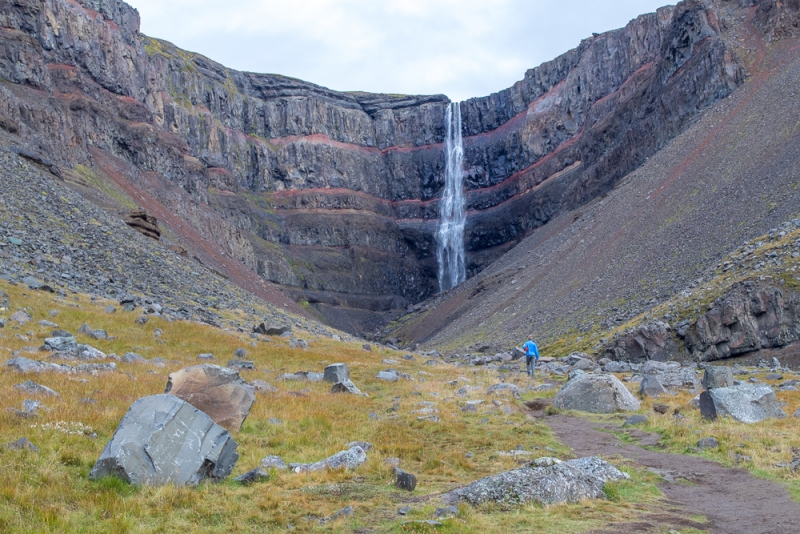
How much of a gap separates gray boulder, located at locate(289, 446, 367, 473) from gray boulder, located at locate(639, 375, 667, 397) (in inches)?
480

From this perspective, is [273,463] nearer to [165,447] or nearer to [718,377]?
[165,447]

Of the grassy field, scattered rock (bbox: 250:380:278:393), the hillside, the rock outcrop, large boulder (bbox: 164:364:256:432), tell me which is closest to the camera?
the grassy field

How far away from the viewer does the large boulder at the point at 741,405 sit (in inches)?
570

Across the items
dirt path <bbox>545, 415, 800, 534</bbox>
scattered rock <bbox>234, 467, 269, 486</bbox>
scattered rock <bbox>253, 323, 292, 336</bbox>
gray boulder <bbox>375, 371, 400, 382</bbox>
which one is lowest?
dirt path <bbox>545, 415, 800, 534</bbox>

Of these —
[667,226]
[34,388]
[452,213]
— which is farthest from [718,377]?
[452,213]

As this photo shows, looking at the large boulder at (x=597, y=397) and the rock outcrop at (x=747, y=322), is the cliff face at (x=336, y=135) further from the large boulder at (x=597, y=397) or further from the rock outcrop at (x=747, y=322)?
Result: the large boulder at (x=597, y=397)

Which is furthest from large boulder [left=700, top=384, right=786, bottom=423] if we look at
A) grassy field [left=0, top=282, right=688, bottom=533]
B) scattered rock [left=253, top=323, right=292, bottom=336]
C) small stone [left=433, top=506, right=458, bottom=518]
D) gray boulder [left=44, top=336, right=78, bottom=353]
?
scattered rock [left=253, top=323, right=292, bottom=336]

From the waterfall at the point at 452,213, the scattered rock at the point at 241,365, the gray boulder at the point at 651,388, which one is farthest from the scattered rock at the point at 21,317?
the waterfall at the point at 452,213

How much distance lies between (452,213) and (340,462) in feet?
350

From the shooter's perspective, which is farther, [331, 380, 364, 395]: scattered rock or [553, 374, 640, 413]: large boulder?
[331, 380, 364, 395]: scattered rock

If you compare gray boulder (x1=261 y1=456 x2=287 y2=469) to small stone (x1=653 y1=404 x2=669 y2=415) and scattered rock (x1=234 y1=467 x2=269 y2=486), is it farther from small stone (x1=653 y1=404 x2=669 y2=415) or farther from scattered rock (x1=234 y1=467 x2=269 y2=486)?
small stone (x1=653 y1=404 x2=669 y2=415)

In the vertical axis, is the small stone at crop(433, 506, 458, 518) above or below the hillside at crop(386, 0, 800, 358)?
below

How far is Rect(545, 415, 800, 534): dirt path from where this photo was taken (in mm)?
7887

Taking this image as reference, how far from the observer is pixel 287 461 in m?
11.0
